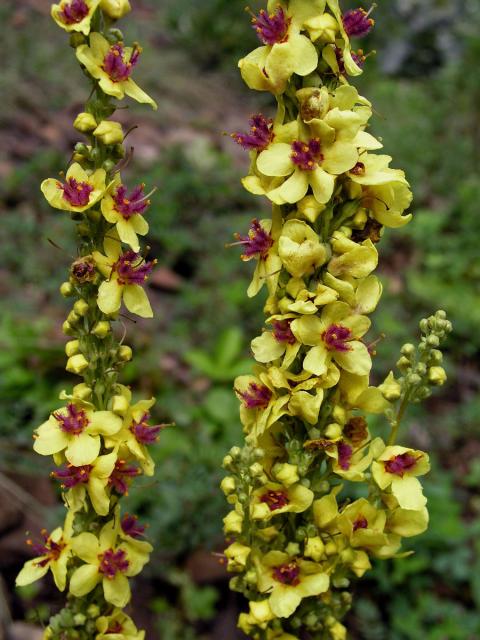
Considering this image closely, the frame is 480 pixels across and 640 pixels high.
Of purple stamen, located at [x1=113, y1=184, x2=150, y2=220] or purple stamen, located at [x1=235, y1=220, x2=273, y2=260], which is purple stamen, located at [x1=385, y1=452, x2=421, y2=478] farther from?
purple stamen, located at [x1=113, y1=184, x2=150, y2=220]

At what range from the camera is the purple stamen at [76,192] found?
4.37 feet

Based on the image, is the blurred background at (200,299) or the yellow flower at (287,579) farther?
the blurred background at (200,299)

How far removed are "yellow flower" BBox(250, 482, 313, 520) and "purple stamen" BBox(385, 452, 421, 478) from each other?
0.50 ft

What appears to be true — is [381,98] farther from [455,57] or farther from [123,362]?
[123,362]

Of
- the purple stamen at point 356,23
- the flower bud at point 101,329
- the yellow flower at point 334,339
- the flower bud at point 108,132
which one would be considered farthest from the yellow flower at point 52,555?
the purple stamen at point 356,23

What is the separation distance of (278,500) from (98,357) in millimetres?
422

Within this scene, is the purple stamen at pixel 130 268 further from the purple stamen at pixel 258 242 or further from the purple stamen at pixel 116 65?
the purple stamen at pixel 116 65

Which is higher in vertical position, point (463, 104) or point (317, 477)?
point (317, 477)

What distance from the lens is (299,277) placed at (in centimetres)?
133

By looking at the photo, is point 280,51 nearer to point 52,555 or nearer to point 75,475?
point 75,475

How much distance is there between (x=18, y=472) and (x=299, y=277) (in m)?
2.54

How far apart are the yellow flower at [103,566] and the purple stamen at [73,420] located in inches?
7.9

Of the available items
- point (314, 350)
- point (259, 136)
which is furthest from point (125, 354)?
point (259, 136)

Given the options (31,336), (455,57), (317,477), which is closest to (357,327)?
(317,477)
